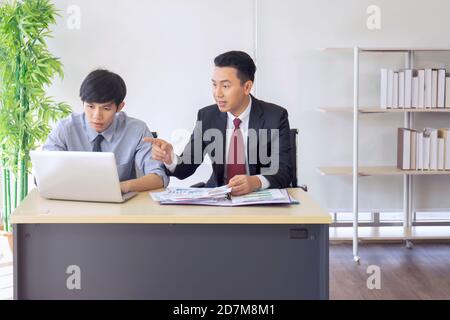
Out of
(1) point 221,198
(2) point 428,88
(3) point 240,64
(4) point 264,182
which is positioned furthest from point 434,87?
(1) point 221,198

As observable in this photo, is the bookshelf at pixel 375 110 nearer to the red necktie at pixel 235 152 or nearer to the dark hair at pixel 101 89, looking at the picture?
the red necktie at pixel 235 152

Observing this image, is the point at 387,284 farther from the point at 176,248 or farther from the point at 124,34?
the point at 124,34

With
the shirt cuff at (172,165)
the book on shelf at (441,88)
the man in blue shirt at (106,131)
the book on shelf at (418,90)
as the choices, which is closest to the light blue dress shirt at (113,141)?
the man in blue shirt at (106,131)

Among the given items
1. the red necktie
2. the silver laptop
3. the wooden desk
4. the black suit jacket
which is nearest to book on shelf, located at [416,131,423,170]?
the black suit jacket

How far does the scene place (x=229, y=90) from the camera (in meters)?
3.60

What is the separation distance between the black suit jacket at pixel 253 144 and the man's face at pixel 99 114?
390mm

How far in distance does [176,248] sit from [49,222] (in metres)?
0.46

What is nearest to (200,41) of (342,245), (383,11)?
(383,11)

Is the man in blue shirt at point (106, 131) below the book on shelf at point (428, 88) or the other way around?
below

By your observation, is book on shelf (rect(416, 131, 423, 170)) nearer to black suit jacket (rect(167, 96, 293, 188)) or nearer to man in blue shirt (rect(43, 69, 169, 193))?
black suit jacket (rect(167, 96, 293, 188))

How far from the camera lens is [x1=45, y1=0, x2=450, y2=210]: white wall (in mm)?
5293

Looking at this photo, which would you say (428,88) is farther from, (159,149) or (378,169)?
(159,149)

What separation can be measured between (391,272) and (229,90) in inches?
72.9

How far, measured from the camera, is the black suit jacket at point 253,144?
11.5 ft
